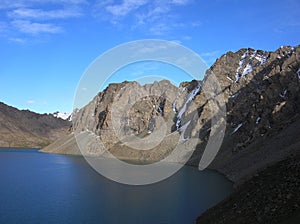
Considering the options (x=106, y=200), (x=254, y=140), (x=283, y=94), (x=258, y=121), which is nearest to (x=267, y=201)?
(x=106, y=200)

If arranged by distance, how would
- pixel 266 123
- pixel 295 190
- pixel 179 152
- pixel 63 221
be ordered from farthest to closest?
pixel 179 152 → pixel 266 123 → pixel 63 221 → pixel 295 190

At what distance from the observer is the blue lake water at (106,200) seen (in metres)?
53.0

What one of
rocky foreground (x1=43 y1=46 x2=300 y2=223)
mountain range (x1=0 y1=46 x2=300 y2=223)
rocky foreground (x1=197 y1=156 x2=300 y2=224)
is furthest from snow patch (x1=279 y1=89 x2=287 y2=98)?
rocky foreground (x1=197 y1=156 x2=300 y2=224)

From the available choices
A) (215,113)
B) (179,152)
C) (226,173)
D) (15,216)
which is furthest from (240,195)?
(215,113)

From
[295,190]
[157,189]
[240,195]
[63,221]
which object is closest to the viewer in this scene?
[295,190]

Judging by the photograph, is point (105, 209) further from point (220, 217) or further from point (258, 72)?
point (258, 72)

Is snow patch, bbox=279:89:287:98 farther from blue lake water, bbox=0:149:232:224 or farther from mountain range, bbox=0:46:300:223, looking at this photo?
blue lake water, bbox=0:149:232:224

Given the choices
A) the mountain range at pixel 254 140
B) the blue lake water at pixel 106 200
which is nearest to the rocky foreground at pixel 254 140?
the mountain range at pixel 254 140

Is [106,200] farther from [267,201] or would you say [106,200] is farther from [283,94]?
[283,94]

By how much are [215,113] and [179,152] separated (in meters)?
30.5

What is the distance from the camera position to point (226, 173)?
106125mm

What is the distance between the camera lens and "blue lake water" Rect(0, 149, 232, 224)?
5297 centimetres

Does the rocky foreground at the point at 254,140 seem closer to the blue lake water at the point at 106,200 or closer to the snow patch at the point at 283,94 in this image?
the snow patch at the point at 283,94

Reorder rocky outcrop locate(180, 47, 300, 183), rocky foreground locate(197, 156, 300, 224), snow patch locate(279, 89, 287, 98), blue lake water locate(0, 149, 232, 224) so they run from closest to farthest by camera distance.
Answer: rocky foreground locate(197, 156, 300, 224), blue lake water locate(0, 149, 232, 224), rocky outcrop locate(180, 47, 300, 183), snow patch locate(279, 89, 287, 98)
